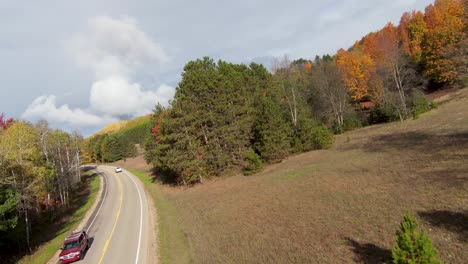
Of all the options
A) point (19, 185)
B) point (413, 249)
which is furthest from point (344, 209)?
point (19, 185)

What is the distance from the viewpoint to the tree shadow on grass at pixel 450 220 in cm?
1085

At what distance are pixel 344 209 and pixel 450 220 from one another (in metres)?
5.27

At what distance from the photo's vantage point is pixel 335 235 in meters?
13.6

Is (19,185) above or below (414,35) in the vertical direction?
below

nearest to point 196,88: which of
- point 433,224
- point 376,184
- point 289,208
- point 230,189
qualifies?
point 230,189

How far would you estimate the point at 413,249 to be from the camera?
26.0 feet

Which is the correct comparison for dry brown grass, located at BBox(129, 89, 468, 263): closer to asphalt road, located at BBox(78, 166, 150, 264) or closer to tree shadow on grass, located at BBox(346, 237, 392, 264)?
tree shadow on grass, located at BBox(346, 237, 392, 264)

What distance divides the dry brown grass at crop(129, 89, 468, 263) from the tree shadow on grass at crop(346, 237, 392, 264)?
4cm

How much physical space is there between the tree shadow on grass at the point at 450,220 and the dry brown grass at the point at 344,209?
0.03 m

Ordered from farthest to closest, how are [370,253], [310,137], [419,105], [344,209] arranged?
[419,105]
[310,137]
[344,209]
[370,253]

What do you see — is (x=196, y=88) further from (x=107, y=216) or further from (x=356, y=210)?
(x=356, y=210)

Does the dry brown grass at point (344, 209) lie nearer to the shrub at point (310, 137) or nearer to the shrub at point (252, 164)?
the shrub at point (252, 164)

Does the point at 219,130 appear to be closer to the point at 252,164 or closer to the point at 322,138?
the point at 252,164

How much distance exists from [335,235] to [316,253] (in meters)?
1.79
